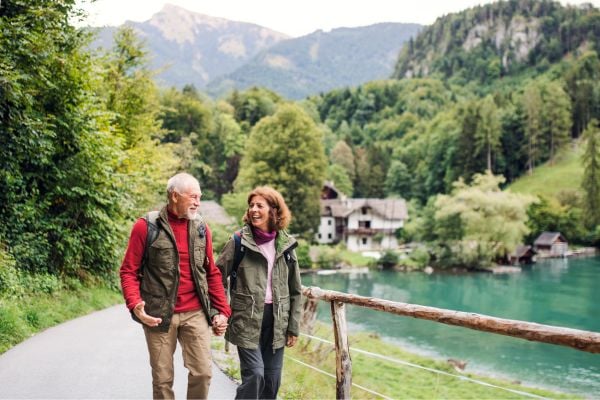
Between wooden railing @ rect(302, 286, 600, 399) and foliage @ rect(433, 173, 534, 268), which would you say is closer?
wooden railing @ rect(302, 286, 600, 399)

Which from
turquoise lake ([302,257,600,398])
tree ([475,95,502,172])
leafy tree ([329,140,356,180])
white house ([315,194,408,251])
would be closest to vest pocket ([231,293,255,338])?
turquoise lake ([302,257,600,398])

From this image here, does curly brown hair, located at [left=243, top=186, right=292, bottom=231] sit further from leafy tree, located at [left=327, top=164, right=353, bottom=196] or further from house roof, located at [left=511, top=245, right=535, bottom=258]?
leafy tree, located at [left=327, top=164, right=353, bottom=196]

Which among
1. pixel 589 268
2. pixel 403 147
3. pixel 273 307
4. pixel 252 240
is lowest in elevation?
pixel 589 268

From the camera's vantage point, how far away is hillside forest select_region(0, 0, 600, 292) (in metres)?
11.1

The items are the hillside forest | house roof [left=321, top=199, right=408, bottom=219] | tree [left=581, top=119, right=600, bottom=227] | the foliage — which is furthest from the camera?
tree [left=581, top=119, right=600, bottom=227]

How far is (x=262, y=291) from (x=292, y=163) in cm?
4136

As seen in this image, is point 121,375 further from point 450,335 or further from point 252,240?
point 450,335

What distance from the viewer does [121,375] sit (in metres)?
6.74

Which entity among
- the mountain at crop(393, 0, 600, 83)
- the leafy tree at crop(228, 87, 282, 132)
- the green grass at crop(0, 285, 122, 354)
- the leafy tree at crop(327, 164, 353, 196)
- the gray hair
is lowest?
the green grass at crop(0, 285, 122, 354)

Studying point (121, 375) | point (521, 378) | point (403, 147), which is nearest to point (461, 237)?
point (521, 378)

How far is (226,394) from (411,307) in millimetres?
2345

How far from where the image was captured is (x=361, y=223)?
65938 millimetres

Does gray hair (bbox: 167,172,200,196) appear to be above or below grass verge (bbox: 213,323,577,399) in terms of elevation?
above

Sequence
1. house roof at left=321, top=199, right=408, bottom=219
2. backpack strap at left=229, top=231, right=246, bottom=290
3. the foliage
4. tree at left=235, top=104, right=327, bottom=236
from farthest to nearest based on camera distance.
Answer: house roof at left=321, top=199, right=408, bottom=219, the foliage, tree at left=235, top=104, right=327, bottom=236, backpack strap at left=229, top=231, right=246, bottom=290
